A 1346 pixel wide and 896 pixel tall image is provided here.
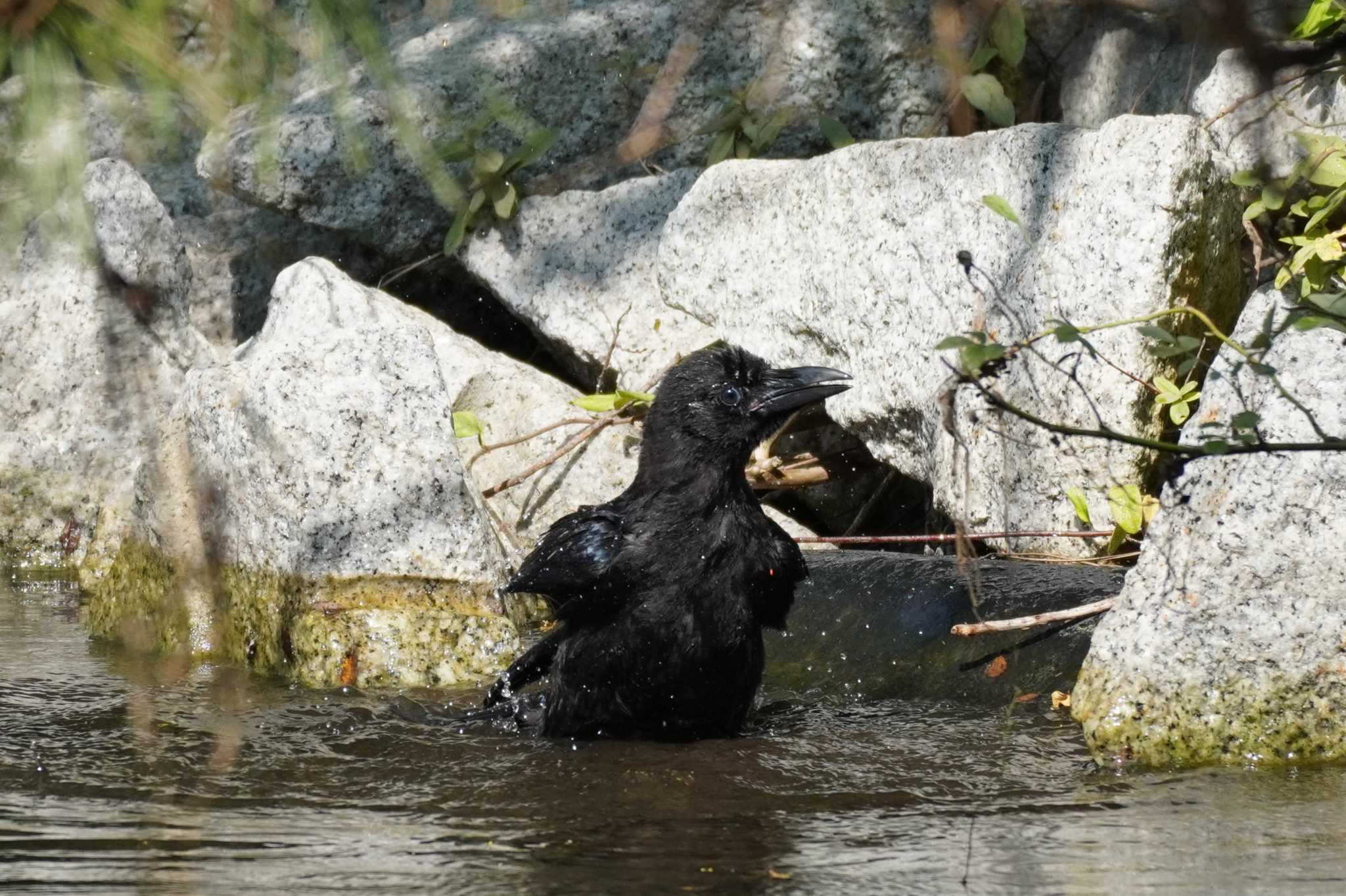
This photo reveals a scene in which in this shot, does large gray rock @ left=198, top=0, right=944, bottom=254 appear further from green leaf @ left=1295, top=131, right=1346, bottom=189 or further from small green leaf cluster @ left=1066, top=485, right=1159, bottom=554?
small green leaf cluster @ left=1066, top=485, right=1159, bottom=554

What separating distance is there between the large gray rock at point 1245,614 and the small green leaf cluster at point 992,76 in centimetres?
→ 324

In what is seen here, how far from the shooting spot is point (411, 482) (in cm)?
643

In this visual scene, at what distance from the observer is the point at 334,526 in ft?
20.8

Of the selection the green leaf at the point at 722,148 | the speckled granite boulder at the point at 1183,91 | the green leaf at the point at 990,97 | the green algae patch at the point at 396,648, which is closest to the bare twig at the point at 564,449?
the green algae patch at the point at 396,648

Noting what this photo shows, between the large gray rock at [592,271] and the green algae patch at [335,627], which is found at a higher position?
the large gray rock at [592,271]

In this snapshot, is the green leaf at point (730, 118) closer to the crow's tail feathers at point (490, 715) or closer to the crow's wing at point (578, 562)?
the crow's wing at point (578, 562)

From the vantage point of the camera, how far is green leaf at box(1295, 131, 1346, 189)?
5977 mm

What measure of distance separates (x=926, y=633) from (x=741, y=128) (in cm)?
376

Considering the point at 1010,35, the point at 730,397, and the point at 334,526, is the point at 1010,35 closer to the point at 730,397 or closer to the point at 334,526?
the point at 730,397

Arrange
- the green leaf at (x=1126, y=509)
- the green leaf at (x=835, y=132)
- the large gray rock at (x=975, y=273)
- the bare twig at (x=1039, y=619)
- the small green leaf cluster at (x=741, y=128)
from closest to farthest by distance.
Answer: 1. the bare twig at (x=1039, y=619)
2. the green leaf at (x=1126, y=509)
3. the large gray rock at (x=975, y=273)
4. the green leaf at (x=835, y=132)
5. the small green leaf cluster at (x=741, y=128)

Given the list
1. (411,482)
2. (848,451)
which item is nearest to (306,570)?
(411,482)

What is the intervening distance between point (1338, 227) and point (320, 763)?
447cm

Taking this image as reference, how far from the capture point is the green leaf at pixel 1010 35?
25.0 ft

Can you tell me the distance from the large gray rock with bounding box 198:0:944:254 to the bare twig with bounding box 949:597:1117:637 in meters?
3.82
